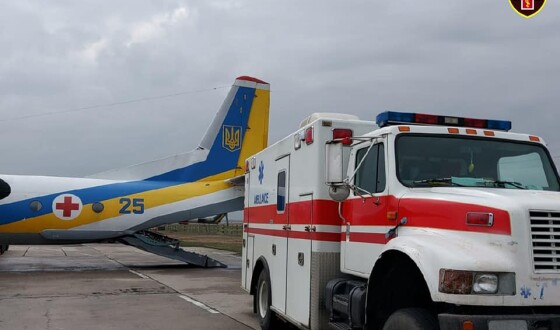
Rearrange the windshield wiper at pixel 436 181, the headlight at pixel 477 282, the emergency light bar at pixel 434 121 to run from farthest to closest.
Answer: the emergency light bar at pixel 434 121, the windshield wiper at pixel 436 181, the headlight at pixel 477 282

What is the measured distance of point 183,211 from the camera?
20.2 m

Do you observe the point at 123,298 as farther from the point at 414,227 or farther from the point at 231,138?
the point at 231,138

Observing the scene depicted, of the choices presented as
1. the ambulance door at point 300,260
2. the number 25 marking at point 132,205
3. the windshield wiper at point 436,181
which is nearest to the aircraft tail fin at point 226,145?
the number 25 marking at point 132,205

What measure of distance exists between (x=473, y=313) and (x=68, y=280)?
14176 mm

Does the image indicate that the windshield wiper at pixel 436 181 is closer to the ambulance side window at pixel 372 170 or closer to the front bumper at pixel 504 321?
the ambulance side window at pixel 372 170

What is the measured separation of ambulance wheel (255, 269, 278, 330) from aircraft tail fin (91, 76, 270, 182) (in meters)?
11.9

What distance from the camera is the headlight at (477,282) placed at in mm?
4312

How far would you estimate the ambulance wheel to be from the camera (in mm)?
8492

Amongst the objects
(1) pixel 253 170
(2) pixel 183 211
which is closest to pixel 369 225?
(1) pixel 253 170

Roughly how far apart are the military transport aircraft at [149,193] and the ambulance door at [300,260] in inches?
476

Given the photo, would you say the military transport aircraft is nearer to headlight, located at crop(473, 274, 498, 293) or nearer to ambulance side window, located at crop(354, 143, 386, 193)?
ambulance side window, located at crop(354, 143, 386, 193)

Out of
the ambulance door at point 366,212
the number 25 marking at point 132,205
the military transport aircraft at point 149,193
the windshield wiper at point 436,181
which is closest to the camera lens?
the windshield wiper at point 436,181

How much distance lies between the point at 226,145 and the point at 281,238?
13.6 meters

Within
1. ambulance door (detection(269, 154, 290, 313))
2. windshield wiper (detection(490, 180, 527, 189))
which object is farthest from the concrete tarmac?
windshield wiper (detection(490, 180, 527, 189))
